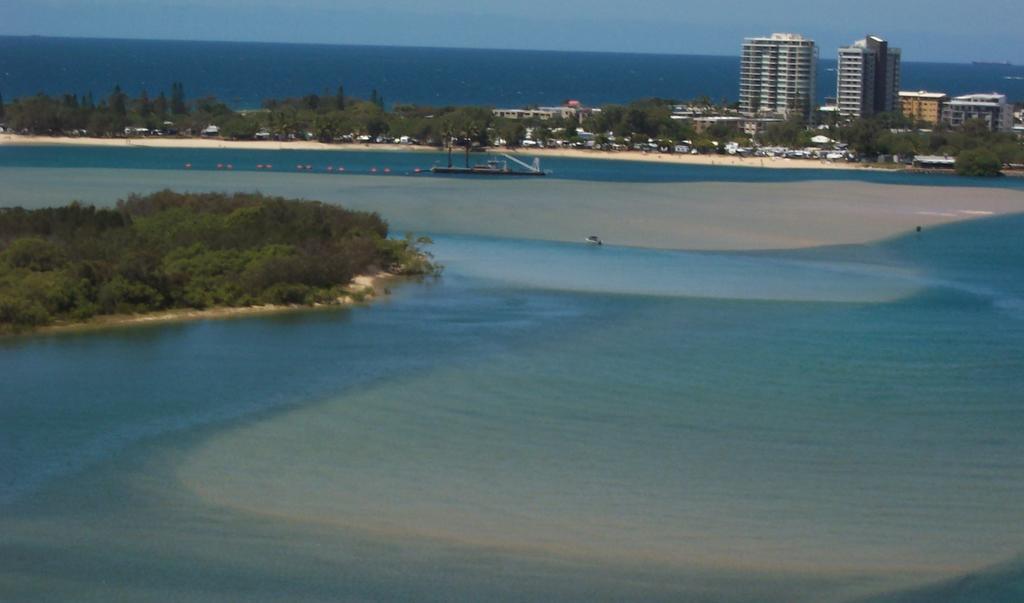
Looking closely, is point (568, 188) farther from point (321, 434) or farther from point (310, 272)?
point (321, 434)

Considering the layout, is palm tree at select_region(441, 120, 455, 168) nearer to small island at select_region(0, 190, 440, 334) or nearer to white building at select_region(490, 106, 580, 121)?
white building at select_region(490, 106, 580, 121)

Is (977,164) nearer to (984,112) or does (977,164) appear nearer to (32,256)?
(984,112)

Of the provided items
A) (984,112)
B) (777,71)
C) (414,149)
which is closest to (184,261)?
(414,149)

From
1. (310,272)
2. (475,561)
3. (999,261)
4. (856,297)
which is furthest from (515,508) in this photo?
(999,261)

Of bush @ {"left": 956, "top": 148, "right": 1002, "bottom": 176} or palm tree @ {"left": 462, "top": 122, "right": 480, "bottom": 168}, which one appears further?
palm tree @ {"left": 462, "top": 122, "right": 480, "bottom": 168}

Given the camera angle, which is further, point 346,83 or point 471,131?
point 346,83

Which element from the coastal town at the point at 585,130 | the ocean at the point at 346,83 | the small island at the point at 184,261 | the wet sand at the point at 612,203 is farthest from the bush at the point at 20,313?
the ocean at the point at 346,83

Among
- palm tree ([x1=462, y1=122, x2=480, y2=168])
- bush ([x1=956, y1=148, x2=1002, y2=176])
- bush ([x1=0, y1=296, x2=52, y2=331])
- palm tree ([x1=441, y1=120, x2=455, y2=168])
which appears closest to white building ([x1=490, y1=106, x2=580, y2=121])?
palm tree ([x1=441, y1=120, x2=455, y2=168])
